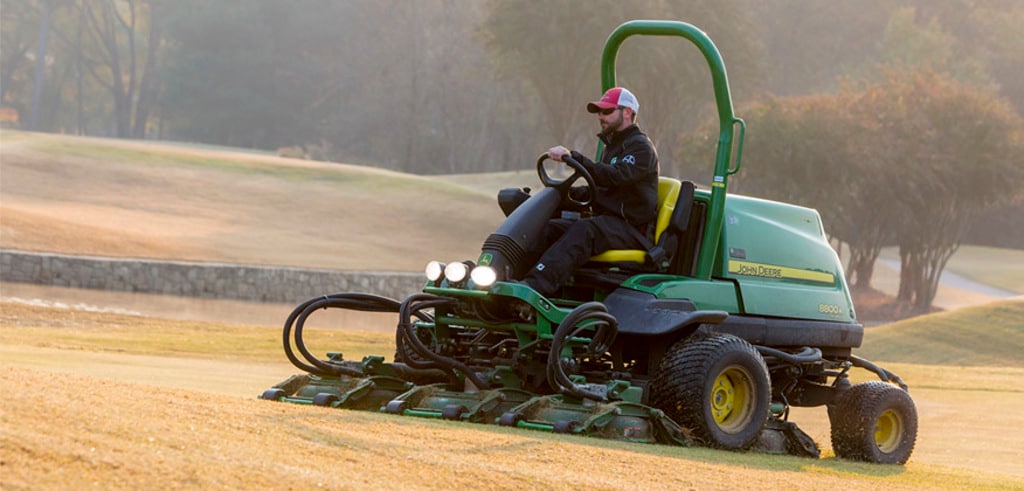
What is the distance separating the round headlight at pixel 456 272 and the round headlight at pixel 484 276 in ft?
0.54

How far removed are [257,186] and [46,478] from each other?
198 ft

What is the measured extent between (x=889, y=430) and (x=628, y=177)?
335cm

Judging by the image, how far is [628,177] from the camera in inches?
422

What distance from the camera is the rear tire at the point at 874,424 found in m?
11.8

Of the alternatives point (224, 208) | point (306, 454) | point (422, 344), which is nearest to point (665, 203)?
point (422, 344)

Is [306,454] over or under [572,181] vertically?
under

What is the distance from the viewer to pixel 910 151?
55.9m

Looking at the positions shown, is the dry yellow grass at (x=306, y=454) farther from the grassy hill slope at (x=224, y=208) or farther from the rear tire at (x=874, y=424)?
the grassy hill slope at (x=224, y=208)

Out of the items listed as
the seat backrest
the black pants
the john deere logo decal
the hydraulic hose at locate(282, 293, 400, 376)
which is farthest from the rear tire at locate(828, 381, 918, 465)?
the hydraulic hose at locate(282, 293, 400, 376)

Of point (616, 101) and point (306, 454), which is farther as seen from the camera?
point (616, 101)

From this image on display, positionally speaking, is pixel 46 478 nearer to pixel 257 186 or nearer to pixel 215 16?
pixel 257 186

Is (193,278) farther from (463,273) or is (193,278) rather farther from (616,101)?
(463,273)

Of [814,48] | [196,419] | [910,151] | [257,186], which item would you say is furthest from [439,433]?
[814,48]

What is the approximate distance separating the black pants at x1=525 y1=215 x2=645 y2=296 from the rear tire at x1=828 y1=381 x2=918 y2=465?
232 cm
